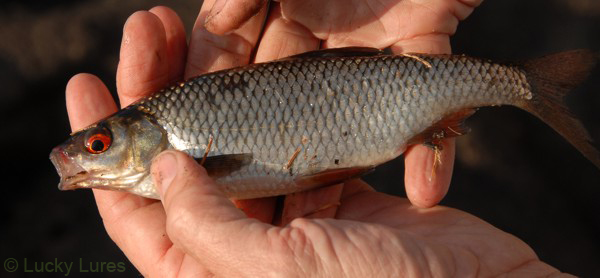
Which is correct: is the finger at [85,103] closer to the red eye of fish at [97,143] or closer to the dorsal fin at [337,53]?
the red eye of fish at [97,143]

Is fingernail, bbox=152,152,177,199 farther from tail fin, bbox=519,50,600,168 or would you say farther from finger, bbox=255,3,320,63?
tail fin, bbox=519,50,600,168

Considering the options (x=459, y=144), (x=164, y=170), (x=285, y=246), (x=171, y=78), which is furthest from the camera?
(x=459, y=144)

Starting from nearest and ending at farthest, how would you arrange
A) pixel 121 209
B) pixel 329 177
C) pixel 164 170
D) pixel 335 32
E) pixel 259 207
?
pixel 164 170
pixel 329 177
pixel 121 209
pixel 259 207
pixel 335 32

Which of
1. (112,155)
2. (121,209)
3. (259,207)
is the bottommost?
(121,209)

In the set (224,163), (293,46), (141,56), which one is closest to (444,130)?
(293,46)

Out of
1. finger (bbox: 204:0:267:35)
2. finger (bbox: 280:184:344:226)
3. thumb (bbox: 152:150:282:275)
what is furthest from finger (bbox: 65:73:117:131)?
finger (bbox: 280:184:344:226)

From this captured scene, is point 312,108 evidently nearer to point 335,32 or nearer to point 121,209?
point 335,32

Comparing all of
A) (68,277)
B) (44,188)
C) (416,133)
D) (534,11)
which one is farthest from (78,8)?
(534,11)

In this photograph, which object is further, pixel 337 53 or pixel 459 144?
pixel 459 144
